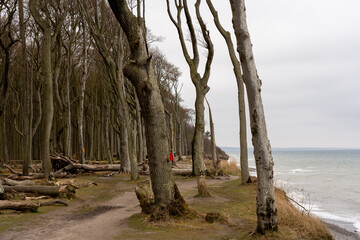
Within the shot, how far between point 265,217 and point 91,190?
10206 mm

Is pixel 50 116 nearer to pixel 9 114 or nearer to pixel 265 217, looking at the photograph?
pixel 265 217

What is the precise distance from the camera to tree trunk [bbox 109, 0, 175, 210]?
809 cm

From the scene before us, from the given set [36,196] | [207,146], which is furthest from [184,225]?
[207,146]

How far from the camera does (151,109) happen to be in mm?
8219

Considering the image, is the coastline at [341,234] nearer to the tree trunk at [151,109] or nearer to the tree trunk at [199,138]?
the tree trunk at [151,109]

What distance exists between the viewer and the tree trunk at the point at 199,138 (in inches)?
714

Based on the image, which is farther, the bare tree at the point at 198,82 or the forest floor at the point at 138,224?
the bare tree at the point at 198,82

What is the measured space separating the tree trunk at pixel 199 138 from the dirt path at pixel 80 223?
23.9 feet

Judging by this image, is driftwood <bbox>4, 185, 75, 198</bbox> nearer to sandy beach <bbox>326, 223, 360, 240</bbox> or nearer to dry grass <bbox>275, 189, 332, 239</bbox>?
dry grass <bbox>275, 189, 332, 239</bbox>

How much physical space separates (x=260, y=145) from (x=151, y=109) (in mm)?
2983

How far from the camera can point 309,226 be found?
7418 mm

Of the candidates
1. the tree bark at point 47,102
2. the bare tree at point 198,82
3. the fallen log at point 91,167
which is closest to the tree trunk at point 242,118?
the bare tree at point 198,82

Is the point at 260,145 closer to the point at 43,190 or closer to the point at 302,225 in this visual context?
the point at 302,225

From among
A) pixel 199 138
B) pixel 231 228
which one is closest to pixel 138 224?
pixel 231 228
